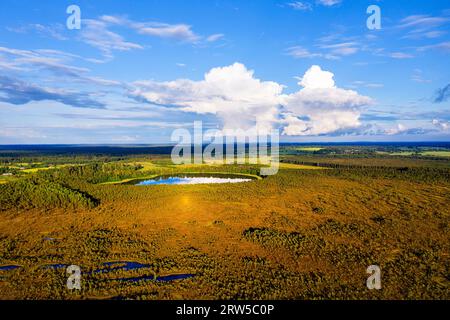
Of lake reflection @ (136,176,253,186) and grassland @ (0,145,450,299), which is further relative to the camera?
lake reflection @ (136,176,253,186)

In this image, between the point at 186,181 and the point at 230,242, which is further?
the point at 186,181

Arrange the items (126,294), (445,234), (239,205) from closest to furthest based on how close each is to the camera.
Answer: (126,294) → (445,234) → (239,205)

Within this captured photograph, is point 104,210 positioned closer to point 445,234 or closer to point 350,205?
point 350,205

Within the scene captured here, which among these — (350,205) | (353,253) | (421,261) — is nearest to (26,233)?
(353,253)

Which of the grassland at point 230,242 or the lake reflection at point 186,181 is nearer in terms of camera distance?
the grassland at point 230,242

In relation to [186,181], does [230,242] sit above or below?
below

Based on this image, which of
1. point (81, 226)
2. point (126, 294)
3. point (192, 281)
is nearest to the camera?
point (126, 294)
